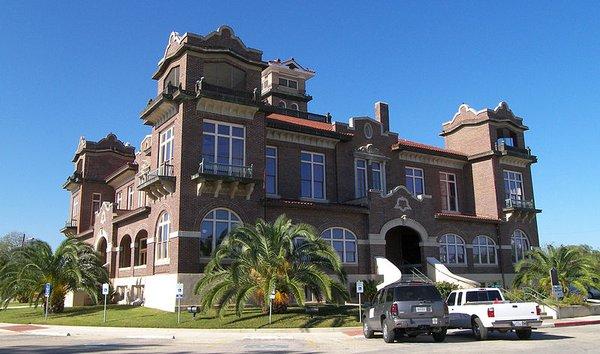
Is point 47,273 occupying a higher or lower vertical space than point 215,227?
lower

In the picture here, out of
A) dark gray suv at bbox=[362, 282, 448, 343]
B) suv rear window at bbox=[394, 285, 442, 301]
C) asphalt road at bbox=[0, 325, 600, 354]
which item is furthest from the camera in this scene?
suv rear window at bbox=[394, 285, 442, 301]

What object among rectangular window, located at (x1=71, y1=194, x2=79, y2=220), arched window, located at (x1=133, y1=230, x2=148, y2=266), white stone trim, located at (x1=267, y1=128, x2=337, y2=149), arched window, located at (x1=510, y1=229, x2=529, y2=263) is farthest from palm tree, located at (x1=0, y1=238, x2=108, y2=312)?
arched window, located at (x1=510, y1=229, x2=529, y2=263)

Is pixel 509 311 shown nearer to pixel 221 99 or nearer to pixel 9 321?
pixel 221 99

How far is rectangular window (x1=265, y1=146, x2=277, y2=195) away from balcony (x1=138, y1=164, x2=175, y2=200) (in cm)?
659

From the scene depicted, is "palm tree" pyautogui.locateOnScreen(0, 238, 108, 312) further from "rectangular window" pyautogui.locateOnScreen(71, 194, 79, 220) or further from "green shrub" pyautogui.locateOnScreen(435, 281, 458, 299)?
"green shrub" pyautogui.locateOnScreen(435, 281, 458, 299)

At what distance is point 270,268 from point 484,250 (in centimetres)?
2258

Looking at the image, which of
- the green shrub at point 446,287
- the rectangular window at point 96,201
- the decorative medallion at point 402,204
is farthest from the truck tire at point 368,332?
the rectangular window at point 96,201

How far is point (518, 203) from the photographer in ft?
139

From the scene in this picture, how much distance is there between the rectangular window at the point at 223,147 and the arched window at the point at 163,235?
3741 mm

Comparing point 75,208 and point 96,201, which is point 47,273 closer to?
point 96,201

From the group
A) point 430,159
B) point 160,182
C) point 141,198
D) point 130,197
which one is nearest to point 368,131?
point 430,159

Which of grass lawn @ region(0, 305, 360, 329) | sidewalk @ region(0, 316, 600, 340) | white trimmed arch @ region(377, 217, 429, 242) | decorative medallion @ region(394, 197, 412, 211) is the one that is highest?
decorative medallion @ region(394, 197, 412, 211)

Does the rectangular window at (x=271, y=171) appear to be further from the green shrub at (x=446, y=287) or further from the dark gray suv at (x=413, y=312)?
the dark gray suv at (x=413, y=312)

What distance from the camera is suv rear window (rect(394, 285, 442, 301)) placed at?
55.7 ft
